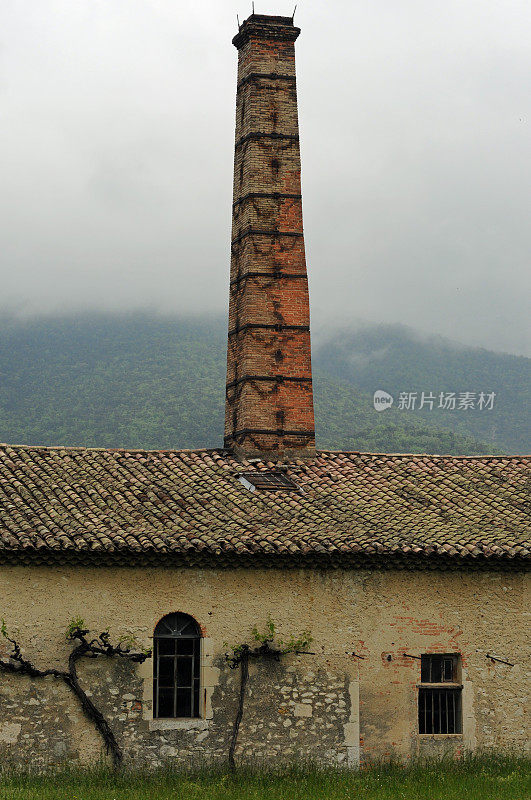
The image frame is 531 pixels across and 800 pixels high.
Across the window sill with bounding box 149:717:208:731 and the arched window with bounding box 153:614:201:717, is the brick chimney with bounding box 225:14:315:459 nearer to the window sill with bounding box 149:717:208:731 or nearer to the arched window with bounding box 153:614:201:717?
the arched window with bounding box 153:614:201:717

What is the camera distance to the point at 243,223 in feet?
81.4

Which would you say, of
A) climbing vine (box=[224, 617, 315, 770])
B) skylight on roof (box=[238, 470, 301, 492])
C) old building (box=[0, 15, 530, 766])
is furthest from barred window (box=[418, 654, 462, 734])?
skylight on roof (box=[238, 470, 301, 492])

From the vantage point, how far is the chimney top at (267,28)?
82.2 feet

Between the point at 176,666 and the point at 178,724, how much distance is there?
0.95 m

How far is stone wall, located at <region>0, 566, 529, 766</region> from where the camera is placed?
1758 centimetres

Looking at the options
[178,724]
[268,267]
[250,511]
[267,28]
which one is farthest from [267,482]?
A: [267,28]

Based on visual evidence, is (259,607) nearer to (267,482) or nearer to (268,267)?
(267,482)

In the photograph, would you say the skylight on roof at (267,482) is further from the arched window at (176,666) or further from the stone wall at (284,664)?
the arched window at (176,666)

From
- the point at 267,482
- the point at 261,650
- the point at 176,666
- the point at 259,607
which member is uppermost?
the point at 267,482

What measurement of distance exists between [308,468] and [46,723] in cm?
758

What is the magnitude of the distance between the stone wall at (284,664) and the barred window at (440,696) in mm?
220

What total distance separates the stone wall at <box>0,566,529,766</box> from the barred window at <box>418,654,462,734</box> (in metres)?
0.22

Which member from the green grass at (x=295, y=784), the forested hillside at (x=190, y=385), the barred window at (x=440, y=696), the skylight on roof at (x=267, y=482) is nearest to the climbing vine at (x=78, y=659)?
the green grass at (x=295, y=784)

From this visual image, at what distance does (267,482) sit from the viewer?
21.0 m
